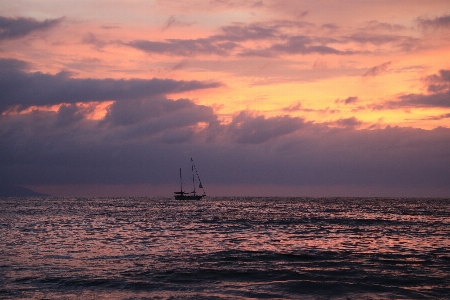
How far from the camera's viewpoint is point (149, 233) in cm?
4609

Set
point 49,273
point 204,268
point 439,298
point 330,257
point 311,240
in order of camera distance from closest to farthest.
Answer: point 439,298, point 49,273, point 204,268, point 330,257, point 311,240

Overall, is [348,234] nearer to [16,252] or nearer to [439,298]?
[439,298]

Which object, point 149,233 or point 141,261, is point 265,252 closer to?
point 141,261

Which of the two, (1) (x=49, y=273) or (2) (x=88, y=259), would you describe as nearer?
(1) (x=49, y=273)

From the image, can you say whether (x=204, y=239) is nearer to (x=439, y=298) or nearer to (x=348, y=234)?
(x=348, y=234)

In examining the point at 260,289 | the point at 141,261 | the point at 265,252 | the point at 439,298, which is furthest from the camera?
the point at 265,252

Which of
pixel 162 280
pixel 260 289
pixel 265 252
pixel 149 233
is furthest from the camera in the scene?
pixel 149 233

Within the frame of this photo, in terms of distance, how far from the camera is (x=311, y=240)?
40000mm

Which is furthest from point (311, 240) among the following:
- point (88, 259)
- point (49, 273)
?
point (49, 273)

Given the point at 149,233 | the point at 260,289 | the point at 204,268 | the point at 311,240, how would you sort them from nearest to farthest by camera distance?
the point at 260,289 → the point at 204,268 → the point at 311,240 → the point at 149,233

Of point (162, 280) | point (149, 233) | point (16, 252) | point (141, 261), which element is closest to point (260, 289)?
point (162, 280)

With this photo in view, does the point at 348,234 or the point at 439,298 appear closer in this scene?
the point at 439,298

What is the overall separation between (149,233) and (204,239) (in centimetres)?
810

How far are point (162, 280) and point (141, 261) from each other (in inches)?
234
